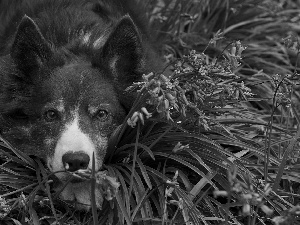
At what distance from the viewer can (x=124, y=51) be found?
4.39 meters

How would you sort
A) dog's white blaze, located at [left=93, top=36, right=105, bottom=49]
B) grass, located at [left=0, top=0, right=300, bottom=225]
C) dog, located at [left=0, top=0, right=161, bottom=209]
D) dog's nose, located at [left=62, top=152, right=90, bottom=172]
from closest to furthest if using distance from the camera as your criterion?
1. grass, located at [left=0, top=0, right=300, bottom=225]
2. dog's nose, located at [left=62, top=152, right=90, bottom=172]
3. dog, located at [left=0, top=0, right=161, bottom=209]
4. dog's white blaze, located at [left=93, top=36, right=105, bottom=49]

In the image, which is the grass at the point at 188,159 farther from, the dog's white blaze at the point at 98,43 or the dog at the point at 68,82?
the dog's white blaze at the point at 98,43

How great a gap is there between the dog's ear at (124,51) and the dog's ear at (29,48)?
41 centimetres

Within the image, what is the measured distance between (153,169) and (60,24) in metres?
1.43

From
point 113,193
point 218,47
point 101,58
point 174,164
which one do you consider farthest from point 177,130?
point 218,47

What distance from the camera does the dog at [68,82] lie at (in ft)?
13.1

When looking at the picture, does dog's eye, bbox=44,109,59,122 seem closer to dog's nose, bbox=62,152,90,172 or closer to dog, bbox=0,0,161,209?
dog, bbox=0,0,161,209

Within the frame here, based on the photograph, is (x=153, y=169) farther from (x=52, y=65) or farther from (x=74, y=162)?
(x=52, y=65)

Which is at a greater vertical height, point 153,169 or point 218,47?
point 218,47

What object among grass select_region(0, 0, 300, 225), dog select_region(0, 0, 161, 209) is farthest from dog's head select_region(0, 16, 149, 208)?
grass select_region(0, 0, 300, 225)

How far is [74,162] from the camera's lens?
371 cm

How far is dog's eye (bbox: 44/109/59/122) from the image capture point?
13.6ft

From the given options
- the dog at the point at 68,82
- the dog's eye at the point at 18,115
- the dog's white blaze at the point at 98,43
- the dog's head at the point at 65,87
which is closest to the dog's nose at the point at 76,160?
the dog at the point at 68,82

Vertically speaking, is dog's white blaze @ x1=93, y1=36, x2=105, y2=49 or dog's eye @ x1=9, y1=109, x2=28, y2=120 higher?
dog's white blaze @ x1=93, y1=36, x2=105, y2=49
